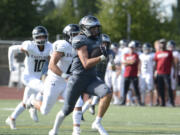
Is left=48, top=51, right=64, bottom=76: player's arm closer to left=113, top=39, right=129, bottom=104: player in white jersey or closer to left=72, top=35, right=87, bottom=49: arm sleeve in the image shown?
left=72, top=35, right=87, bottom=49: arm sleeve

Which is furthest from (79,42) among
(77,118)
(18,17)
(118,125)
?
(18,17)

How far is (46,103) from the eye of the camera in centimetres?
850

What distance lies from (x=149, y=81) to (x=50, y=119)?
597cm

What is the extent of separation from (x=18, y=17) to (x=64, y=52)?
30843 millimetres

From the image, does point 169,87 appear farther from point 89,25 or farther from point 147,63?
point 89,25

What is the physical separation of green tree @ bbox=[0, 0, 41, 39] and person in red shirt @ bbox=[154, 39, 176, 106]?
915 inches

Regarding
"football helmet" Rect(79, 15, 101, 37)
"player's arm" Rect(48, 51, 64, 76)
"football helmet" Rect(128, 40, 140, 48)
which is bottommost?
"football helmet" Rect(128, 40, 140, 48)

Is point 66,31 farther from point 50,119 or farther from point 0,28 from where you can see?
point 0,28

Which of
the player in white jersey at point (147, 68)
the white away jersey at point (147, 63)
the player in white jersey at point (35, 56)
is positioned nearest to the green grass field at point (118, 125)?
the player in white jersey at point (35, 56)

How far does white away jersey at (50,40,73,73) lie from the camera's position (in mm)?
8359

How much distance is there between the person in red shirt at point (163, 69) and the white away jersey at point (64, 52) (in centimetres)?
718

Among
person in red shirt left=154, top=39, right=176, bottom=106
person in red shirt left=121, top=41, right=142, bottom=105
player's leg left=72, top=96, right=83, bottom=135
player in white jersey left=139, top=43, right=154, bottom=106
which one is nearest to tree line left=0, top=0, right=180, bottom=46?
player in white jersey left=139, top=43, right=154, bottom=106

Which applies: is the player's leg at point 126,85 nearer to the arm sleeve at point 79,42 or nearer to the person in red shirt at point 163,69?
the person in red shirt at point 163,69

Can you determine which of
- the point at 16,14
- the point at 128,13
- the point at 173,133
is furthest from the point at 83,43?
the point at 16,14
